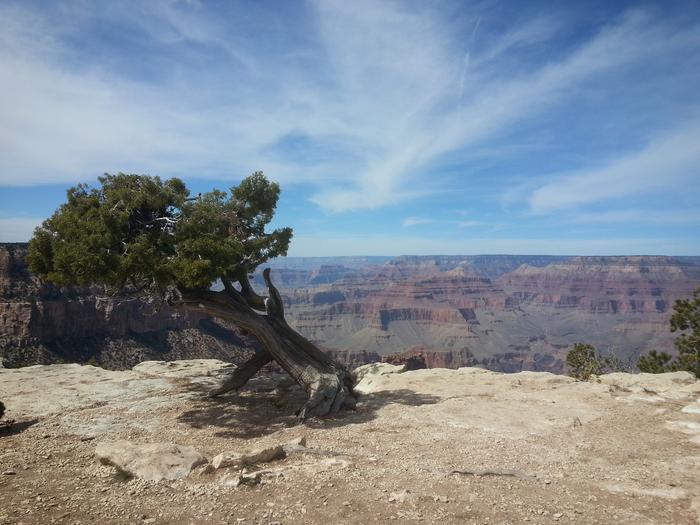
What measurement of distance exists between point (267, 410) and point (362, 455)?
23.6 feet

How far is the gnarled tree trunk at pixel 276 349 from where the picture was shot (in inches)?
652

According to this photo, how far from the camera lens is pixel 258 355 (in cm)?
1969

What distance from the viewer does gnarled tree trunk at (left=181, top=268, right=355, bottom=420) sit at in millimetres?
16562

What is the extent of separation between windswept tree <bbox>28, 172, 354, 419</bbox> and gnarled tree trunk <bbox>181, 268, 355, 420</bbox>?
4cm

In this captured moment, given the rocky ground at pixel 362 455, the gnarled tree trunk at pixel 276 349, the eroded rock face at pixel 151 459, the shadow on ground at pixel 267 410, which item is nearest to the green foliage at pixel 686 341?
the rocky ground at pixel 362 455

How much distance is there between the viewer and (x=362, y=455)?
1160 centimetres

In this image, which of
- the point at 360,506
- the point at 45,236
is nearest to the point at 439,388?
the point at 360,506

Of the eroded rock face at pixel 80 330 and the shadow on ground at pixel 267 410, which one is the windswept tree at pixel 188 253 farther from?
the eroded rock face at pixel 80 330

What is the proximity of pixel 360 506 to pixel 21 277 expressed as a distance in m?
89.4

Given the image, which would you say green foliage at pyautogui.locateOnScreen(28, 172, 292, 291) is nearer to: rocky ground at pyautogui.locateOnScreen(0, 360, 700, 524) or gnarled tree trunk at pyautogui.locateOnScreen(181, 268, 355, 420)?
gnarled tree trunk at pyautogui.locateOnScreen(181, 268, 355, 420)

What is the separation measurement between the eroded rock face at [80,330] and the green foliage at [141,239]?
48.6 meters

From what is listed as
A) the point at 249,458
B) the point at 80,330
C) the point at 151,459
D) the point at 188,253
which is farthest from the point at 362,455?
the point at 80,330

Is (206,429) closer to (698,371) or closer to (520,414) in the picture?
(520,414)

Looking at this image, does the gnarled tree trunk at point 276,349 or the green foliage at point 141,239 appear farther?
the gnarled tree trunk at point 276,349
